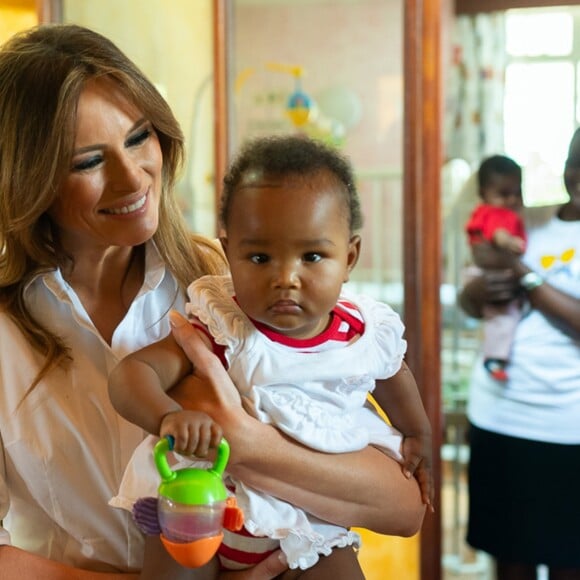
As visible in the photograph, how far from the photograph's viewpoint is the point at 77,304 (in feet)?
3.87

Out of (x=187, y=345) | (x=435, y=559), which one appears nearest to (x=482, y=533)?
(x=435, y=559)

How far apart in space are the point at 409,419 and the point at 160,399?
0.40 m

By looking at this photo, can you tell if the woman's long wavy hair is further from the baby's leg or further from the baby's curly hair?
the baby's leg

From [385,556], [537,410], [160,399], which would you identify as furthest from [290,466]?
[537,410]

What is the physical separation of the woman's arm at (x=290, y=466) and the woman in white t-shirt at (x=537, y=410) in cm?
119

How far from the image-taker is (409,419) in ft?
3.75

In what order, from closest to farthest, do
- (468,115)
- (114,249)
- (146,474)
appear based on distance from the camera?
(146,474) → (114,249) → (468,115)

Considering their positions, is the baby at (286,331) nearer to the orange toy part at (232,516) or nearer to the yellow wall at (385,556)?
the orange toy part at (232,516)

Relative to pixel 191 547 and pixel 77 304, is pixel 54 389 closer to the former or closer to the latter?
pixel 77 304

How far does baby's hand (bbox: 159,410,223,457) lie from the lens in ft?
2.69

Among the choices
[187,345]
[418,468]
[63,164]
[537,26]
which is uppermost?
[537,26]

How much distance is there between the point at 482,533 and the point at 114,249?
1513mm

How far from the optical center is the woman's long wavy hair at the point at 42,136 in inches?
43.3

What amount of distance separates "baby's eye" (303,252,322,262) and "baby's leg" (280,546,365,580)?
371 mm
